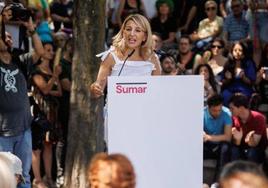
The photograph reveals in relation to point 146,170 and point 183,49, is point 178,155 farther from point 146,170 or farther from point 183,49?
point 183,49

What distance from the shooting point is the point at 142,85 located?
6.71 m

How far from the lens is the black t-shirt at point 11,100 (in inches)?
325

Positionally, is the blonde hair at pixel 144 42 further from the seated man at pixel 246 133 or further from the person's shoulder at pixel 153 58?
the seated man at pixel 246 133

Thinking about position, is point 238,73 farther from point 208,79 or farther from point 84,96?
point 84,96

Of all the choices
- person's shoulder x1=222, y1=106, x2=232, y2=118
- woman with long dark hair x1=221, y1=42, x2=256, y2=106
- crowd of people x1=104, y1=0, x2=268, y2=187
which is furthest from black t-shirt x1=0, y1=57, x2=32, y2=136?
woman with long dark hair x1=221, y1=42, x2=256, y2=106

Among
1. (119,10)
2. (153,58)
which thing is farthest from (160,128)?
(119,10)

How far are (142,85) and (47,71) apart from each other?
441 cm

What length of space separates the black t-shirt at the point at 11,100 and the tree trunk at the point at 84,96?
3.43 feet

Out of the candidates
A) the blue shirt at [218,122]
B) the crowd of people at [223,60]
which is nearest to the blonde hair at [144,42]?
the crowd of people at [223,60]

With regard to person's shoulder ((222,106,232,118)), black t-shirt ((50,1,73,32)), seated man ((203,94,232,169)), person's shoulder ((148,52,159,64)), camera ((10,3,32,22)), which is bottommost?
seated man ((203,94,232,169))

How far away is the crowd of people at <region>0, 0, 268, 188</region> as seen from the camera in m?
7.32

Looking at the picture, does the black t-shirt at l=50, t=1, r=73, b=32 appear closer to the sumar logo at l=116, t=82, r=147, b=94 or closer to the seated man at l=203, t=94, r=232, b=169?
the seated man at l=203, t=94, r=232, b=169

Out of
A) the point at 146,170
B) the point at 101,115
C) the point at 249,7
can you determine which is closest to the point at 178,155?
the point at 146,170

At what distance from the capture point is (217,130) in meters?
10.4
